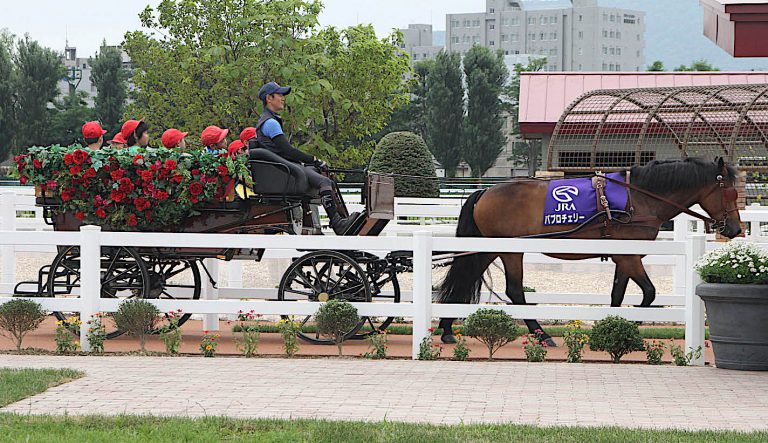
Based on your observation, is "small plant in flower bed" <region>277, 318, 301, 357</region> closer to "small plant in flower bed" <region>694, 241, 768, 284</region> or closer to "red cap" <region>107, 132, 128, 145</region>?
"red cap" <region>107, 132, 128, 145</region>

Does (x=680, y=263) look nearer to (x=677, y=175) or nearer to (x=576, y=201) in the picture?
(x=677, y=175)

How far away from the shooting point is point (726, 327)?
30.7ft

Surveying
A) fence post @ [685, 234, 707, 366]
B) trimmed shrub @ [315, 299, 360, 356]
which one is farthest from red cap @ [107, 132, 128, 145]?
fence post @ [685, 234, 707, 366]

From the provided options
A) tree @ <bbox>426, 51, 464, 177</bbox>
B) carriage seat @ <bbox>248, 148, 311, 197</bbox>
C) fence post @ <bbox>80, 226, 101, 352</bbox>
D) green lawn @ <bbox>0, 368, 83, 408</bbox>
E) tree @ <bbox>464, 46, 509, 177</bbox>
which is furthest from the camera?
tree @ <bbox>426, 51, 464, 177</bbox>

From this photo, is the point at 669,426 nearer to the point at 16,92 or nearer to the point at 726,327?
the point at 726,327

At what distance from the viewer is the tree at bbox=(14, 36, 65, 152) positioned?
222 feet

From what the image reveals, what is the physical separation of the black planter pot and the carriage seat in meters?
3.90

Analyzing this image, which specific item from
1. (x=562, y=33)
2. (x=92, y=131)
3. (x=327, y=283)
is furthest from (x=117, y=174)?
(x=562, y=33)

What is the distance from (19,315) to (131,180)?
5.59 ft

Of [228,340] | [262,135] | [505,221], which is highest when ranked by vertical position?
[262,135]

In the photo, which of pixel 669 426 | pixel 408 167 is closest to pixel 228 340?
pixel 669 426

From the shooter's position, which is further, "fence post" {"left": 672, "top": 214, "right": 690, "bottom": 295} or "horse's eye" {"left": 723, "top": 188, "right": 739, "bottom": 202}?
"fence post" {"left": 672, "top": 214, "right": 690, "bottom": 295}

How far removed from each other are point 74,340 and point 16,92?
205 feet

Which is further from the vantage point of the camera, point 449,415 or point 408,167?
point 408,167
